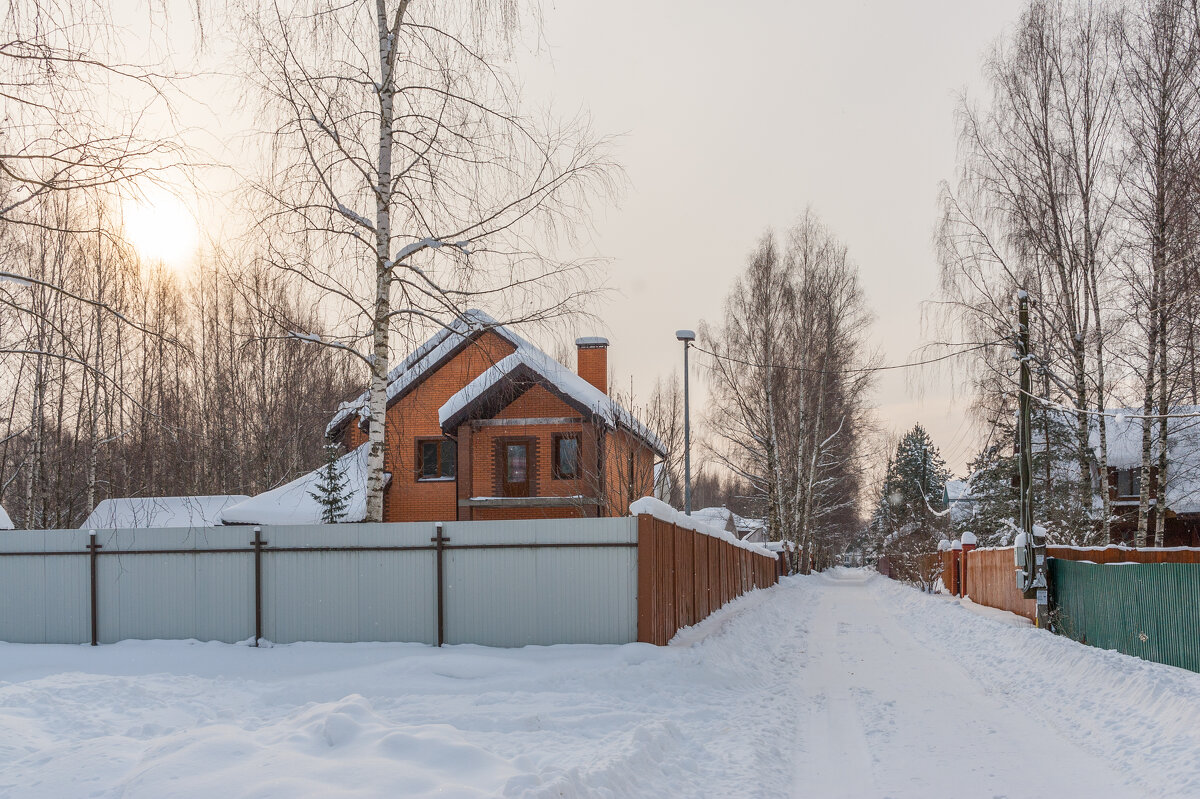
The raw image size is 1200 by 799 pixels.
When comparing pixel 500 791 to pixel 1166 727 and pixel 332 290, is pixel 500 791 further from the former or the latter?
pixel 332 290

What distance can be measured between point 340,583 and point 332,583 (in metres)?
0.11

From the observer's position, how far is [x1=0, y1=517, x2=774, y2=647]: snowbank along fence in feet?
38.3

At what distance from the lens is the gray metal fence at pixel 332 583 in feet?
38.4

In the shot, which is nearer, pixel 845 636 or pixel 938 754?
pixel 938 754

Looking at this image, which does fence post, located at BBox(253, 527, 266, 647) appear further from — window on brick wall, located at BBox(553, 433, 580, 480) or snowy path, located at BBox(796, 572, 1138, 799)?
window on brick wall, located at BBox(553, 433, 580, 480)

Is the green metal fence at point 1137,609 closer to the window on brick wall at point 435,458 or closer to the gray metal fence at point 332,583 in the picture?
the gray metal fence at point 332,583

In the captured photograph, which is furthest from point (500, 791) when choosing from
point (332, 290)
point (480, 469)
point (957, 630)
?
point (480, 469)

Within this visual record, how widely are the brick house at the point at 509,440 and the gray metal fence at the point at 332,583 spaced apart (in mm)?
8930

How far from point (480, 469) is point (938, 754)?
18659 mm

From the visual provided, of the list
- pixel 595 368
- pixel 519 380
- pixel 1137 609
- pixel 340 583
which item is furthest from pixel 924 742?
pixel 595 368

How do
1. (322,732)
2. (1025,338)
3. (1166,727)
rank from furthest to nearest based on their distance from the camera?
(1025,338), (1166,727), (322,732)

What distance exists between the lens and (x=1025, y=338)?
1944 centimetres

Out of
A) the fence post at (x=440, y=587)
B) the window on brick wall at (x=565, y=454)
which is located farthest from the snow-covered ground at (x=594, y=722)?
the window on brick wall at (x=565, y=454)

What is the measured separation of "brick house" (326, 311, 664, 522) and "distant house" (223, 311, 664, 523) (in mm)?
30
